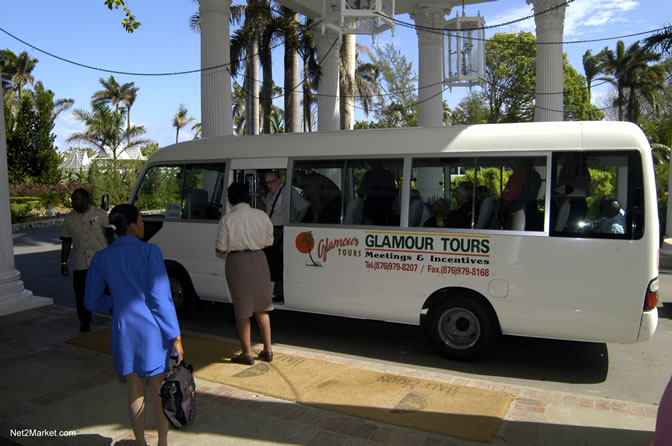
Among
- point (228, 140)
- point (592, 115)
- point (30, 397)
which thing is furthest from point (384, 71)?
point (30, 397)

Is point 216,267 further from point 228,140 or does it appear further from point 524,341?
point 524,341

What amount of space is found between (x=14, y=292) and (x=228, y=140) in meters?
4.18

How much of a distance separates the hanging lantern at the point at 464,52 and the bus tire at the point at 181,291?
814cm

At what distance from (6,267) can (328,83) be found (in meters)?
13.2

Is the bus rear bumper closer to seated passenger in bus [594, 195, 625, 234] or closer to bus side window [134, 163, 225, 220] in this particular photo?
seated passenger in bus [594, 195, 625, 234]

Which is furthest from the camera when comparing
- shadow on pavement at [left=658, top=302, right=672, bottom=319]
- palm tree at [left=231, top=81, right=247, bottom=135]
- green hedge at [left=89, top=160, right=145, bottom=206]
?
palm tree at [left=231, top=81, right=247, bottom=135]

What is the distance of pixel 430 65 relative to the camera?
18141mm

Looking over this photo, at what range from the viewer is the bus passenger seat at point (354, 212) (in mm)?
6309

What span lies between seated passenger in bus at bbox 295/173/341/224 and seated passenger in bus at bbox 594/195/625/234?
2.85 meters

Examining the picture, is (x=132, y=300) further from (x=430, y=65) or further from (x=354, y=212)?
(x=430, y=65)

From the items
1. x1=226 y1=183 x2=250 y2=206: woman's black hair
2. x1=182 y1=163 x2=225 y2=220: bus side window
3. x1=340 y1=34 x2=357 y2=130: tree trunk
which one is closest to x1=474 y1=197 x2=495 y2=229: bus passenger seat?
x1=226 y1=183 x2=250 y2=206: woman's black hair

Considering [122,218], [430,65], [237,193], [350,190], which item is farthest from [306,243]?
[430,65]

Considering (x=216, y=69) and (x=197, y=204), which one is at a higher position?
(x=216, y=69)

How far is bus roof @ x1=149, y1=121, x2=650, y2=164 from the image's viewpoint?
17.6 feet
